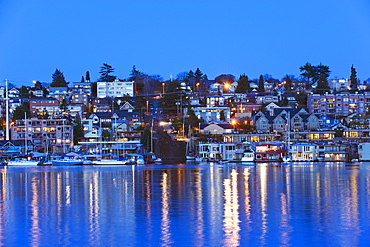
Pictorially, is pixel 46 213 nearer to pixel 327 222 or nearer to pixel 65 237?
pixel 65 237

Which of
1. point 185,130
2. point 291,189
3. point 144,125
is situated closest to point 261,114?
point 185,130

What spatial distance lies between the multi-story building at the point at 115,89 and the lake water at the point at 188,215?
79985mm

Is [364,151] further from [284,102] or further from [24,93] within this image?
[24,93]

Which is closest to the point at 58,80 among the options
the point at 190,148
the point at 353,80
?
the point at 190,148

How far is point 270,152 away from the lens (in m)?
67.1

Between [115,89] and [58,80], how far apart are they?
50.3 feet

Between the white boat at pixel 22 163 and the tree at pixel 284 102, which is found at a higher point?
the tree at pixel 284 102

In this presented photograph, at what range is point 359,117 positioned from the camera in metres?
84.1

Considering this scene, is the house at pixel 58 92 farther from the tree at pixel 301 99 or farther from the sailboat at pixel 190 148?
the tree at pixel 301 99

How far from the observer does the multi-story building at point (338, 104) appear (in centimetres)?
9500

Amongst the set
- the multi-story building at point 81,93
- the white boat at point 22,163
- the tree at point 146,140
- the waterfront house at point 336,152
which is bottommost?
the white boat at point 22,163

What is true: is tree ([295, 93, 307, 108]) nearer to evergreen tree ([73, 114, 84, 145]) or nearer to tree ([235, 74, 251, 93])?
tree ([235, 74, 251, 93])

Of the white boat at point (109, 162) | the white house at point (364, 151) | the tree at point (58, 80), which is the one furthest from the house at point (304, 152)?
the tree at point (58, 80)

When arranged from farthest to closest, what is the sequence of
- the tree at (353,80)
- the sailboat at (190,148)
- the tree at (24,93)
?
the tree at (353,80), the tree at (24,93), the sailboat at (190,148)
